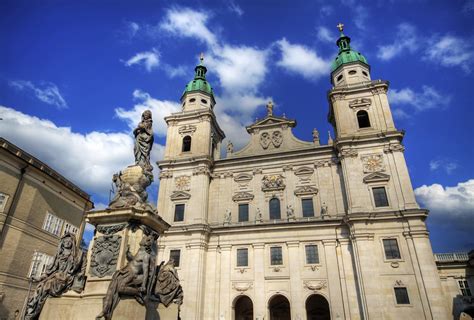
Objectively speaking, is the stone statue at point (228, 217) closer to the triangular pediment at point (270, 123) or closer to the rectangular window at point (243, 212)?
the rectangular window at point (243, 212)

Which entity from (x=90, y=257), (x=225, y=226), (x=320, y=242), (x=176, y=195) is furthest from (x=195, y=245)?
(x=90, y=257)

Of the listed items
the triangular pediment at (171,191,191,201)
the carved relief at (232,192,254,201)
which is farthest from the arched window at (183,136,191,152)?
the carved relief at (232,192,254,201)

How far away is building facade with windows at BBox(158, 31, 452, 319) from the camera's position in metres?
23.3

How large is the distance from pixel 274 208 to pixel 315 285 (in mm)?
7387

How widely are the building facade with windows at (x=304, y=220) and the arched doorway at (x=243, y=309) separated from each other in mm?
97

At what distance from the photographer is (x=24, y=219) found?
2280cm

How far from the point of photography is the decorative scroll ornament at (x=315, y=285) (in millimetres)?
24641

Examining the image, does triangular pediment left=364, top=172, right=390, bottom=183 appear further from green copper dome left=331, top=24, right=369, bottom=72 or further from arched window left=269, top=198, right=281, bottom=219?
green copper dome left=331, top=24, right=369, bottom=72

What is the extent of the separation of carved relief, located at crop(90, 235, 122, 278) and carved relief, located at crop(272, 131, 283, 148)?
25.3m

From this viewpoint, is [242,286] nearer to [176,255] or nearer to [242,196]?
[176,255]

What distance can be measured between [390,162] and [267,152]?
36.3 feet

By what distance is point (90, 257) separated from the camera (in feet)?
27.0

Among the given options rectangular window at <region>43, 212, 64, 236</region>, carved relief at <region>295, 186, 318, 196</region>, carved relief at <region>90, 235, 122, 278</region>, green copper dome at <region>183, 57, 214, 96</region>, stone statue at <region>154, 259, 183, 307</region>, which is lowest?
stone statue at <region>154, 259, 183, 307</region>

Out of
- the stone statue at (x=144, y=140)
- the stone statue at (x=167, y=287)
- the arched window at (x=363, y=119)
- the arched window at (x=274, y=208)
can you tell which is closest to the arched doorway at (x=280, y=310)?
the arched window at (x=274, y=208)
